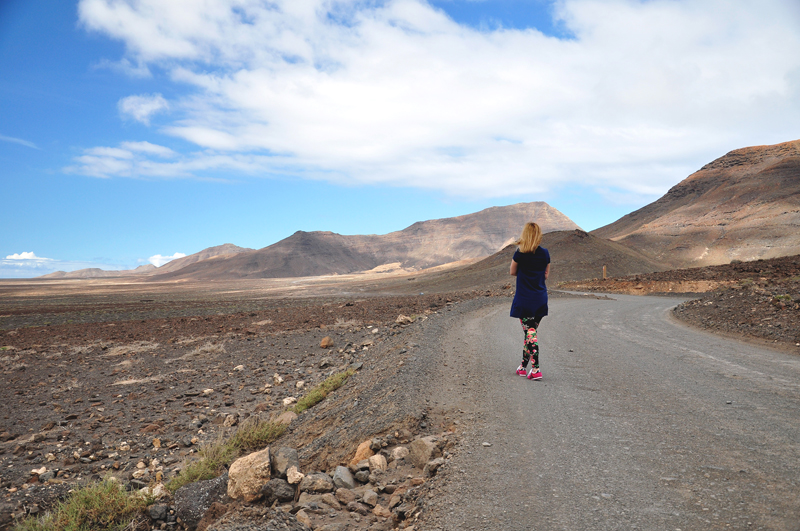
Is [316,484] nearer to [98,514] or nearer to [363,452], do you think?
[363,452]

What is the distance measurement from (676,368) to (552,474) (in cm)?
512

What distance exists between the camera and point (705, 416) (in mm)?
4781

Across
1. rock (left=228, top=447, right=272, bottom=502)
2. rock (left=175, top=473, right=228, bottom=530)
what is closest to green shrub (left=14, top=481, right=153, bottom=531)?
rock (left=175, top=473, right=228, bottom=530)

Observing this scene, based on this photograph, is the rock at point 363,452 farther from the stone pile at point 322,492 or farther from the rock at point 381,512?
the rock at point 381,512

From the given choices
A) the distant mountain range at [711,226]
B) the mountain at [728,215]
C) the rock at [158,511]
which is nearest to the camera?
the rock at [158,511]

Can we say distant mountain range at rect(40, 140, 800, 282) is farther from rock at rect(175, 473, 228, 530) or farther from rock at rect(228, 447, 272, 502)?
rock at rect(228, 447, 272, 502)

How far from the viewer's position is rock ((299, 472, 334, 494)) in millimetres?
4199

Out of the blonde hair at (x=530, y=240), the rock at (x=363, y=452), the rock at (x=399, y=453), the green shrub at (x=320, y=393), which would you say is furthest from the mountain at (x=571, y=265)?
the rock at (x=399, y=453)

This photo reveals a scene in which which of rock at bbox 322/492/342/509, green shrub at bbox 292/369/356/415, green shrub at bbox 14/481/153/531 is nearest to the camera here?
rock at bbox 322/492/342/509

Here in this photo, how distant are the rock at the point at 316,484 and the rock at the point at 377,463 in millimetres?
416

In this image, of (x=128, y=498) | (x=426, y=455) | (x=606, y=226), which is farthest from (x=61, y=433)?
(x=606, y=226)

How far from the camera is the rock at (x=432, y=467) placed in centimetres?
399

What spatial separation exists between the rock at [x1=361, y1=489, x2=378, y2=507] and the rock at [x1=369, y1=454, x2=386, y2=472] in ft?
1.40

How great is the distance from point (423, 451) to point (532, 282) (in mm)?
3367
